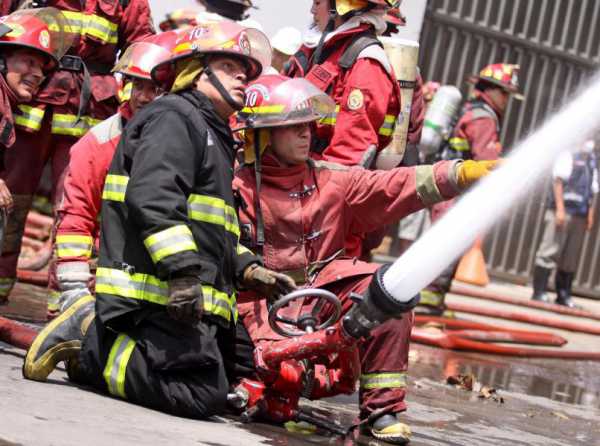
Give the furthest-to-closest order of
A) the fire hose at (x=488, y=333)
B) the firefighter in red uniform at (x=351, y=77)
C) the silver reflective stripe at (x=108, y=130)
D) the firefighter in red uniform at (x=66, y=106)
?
the fire hose at (x=488, y=333)
the firefighter in red uniform at (x=66, y=106)
the firefighter in red uniform at (x=351, y=77)
the silver reflective stripe at (x=108, y=130)

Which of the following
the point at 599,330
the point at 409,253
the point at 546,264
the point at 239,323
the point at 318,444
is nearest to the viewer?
the point at 409,253

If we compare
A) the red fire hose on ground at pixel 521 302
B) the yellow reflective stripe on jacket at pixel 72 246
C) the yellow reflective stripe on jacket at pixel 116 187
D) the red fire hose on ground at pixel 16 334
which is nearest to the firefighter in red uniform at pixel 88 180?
the yellow reflective stripe on jacket at pixel 72 246

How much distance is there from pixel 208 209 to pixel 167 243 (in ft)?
1.13

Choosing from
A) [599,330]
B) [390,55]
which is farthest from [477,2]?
[390,55]

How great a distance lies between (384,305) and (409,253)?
0.69 ft

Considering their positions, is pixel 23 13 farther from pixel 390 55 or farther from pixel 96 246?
pixel 390 55

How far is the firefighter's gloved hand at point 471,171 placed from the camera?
15.0ft

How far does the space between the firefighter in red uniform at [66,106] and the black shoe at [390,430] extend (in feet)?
8.00

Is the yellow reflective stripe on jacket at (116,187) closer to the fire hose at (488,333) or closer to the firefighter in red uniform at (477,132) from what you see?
the fire hose at (488,333)

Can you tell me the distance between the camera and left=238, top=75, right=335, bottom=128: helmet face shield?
5.09m

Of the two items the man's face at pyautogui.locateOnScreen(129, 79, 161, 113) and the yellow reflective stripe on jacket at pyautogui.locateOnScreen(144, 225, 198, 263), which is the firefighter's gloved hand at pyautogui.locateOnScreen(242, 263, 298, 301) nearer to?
the yellow reflective stripe on jacket at pyautogui.locateOnScreen(144, 225, 198, 263)

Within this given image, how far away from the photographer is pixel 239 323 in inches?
198

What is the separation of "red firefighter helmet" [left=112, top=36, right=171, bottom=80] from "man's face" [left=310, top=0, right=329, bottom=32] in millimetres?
935

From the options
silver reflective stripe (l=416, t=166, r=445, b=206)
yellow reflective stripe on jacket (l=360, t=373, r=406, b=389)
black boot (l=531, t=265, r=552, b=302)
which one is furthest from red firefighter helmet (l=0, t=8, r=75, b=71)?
black boot (l=531, t=265, r=552, b=302)
